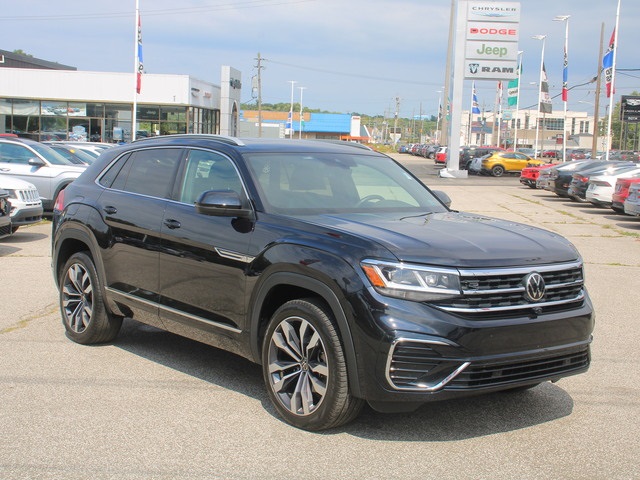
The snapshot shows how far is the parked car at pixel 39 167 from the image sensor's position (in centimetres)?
1703

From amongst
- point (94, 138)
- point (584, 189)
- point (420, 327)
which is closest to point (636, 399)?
point (420, 327)

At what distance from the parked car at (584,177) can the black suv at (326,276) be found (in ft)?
64.6

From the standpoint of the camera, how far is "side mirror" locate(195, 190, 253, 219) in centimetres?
503

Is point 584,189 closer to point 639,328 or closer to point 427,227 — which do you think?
point 639,328

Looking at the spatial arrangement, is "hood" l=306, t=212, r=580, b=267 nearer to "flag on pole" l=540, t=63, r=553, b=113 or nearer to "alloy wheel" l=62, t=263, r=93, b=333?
"alloy wheel" l=62, t=263, r=93, b=333

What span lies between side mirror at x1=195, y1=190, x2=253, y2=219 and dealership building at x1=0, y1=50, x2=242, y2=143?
48052 millimetres

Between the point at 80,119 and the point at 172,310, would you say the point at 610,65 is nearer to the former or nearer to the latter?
the point at 80,119

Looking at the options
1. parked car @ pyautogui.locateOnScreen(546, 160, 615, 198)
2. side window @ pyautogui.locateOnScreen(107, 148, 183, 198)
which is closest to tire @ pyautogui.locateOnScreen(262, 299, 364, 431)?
side window @ pyautogui.locateOnScreen(107, 148, 183, 198)

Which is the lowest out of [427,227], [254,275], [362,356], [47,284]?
[47,284]

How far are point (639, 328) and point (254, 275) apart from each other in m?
4.73

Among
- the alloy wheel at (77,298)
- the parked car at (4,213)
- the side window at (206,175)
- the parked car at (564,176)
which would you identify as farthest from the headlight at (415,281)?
the parked car at (564,176)

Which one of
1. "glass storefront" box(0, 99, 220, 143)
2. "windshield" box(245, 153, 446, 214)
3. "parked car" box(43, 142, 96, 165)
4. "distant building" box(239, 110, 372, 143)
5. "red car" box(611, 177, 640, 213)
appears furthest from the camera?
"distant building" box(239, 110, 372, 143)

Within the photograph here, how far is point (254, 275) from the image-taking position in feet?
16.1

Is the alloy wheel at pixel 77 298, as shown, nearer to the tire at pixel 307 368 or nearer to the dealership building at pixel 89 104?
the tire at pixel 307 368
